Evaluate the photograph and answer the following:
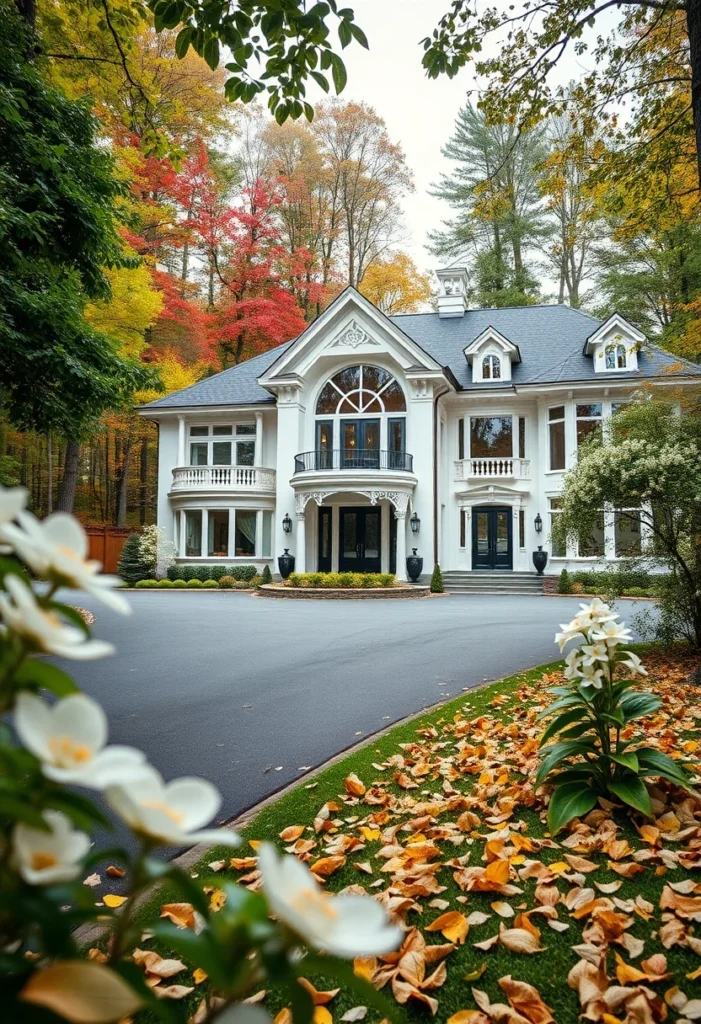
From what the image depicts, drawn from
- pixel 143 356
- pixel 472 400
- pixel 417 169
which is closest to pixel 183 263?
pixel 143 356

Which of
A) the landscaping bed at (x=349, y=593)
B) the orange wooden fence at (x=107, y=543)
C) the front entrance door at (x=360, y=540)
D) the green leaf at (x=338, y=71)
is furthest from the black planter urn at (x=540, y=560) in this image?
the green leaf at (x=338, y=71)

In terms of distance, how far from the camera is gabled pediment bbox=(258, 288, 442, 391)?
79.8 ft

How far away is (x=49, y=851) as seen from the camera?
580mm

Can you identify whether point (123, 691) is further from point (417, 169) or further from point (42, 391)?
point (417, 169)

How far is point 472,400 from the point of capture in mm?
25406

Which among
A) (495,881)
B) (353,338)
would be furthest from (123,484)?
(495,881)

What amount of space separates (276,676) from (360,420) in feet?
60.0

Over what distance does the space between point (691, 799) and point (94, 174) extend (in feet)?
35.3

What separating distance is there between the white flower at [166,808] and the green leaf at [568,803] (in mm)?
3255

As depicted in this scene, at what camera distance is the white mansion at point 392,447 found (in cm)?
2369

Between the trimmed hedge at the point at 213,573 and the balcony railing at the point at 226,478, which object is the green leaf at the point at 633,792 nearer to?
the trimmed hedge at the point at 213,573

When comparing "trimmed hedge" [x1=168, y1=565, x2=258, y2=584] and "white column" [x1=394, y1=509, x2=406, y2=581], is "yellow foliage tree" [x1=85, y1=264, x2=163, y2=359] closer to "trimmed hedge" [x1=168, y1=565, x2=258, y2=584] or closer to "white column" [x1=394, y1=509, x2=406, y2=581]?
"trimmed hedge" [x1=168, y1=565, x2=258, y2=584]

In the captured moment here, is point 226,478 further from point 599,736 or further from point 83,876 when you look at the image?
point 83,876

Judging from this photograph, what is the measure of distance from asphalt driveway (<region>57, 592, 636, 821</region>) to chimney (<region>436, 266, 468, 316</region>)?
58.5 ft
